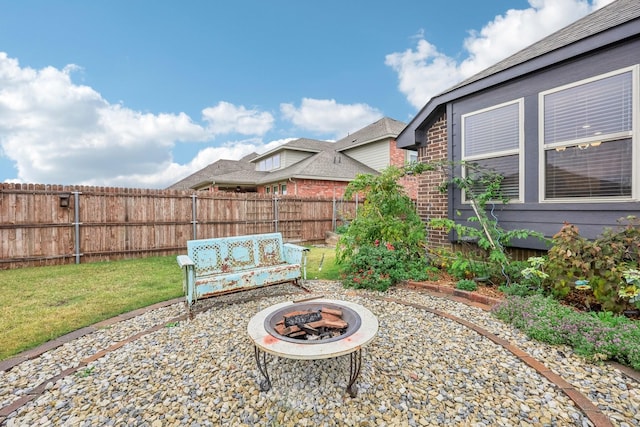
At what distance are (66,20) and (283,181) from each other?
402 inches

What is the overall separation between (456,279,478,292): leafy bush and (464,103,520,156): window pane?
8.06ft

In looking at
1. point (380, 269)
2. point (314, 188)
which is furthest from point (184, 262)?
point (314, 188)

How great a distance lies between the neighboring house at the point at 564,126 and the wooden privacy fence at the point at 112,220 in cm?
321

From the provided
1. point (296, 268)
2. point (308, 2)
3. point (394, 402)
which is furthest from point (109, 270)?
point (308, 2)

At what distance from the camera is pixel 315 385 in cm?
226

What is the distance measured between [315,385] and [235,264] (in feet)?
9.19

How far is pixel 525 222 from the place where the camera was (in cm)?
479

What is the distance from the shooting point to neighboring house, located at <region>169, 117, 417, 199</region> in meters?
15.0

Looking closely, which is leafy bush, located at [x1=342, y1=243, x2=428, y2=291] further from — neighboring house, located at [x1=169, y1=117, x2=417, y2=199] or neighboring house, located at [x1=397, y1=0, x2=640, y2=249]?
neighboring house, located at [x1=169, y1=117, x2=417, y2=199]

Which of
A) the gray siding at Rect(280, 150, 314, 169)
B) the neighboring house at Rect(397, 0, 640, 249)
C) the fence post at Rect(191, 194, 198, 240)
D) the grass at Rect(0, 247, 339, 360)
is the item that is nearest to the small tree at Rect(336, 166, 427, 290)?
the grass at Rect(0, 247, 339, 360)

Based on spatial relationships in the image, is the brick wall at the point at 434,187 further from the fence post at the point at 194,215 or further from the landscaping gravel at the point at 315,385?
the fence post at the point at 194,215

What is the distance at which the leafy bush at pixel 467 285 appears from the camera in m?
4.35

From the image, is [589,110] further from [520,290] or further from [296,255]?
[296,255]

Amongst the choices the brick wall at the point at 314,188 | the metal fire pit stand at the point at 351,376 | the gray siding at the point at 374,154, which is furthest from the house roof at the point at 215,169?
the metal fire pit stand at the point at 351,376
